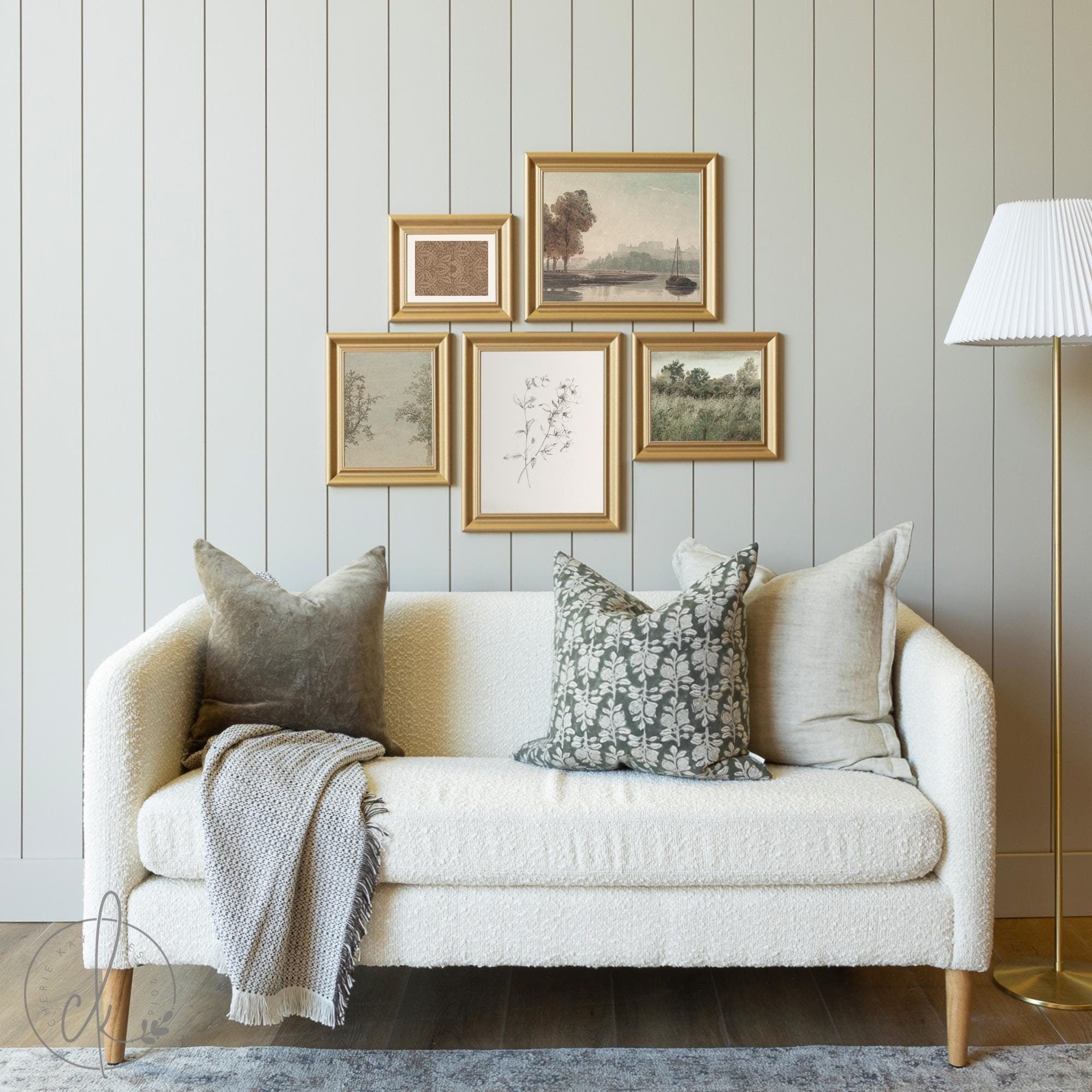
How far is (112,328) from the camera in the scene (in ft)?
8.36

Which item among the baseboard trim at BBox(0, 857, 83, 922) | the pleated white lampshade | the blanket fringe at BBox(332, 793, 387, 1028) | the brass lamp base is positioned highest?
the pleated white lampshade

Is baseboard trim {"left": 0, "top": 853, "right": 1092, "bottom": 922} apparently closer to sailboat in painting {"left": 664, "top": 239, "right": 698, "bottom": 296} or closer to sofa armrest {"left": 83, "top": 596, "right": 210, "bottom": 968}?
sofa armrest {"left": 83, "top": 596, "right": 210, "bottom": 968}

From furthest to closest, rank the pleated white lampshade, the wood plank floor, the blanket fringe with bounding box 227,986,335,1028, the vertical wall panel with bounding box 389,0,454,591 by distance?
the vertical wall panel with bounding box 389,0,454,591 < the pleated white lampshade < the wood plank floor < the blanket fringe with bounding box 227,986,335,1028

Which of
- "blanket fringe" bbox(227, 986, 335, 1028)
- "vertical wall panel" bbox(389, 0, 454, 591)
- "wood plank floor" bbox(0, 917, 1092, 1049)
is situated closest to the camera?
"blanket fringe" bbox(227, 986, 335, 1028)

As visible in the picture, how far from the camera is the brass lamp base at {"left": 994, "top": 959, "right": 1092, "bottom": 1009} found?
2.07 metres

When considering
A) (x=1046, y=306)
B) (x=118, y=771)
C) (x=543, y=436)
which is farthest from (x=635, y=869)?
(x=1046, y=306)

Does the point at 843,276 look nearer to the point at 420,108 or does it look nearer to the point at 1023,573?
the point at 1023,573

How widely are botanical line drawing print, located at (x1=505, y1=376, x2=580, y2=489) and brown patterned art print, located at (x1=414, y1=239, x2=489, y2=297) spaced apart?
0.91ft

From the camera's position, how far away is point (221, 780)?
1.84 m

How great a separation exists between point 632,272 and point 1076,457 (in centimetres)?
123

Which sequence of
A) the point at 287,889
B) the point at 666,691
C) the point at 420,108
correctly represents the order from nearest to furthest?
the point at 287,889, the point at 666,691, the point at 420,108

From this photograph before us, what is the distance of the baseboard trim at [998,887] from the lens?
2539 mm

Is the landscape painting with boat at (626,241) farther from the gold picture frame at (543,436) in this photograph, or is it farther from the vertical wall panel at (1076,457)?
the vertical wall panel at (1076,457)

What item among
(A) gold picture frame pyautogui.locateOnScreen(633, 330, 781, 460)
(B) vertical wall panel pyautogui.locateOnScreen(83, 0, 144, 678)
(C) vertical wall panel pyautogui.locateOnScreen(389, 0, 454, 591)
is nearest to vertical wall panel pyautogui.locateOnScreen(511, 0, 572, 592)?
(C) vertical wall panel pyautogui.locateOnScreen(389, 0, 454, 591)
